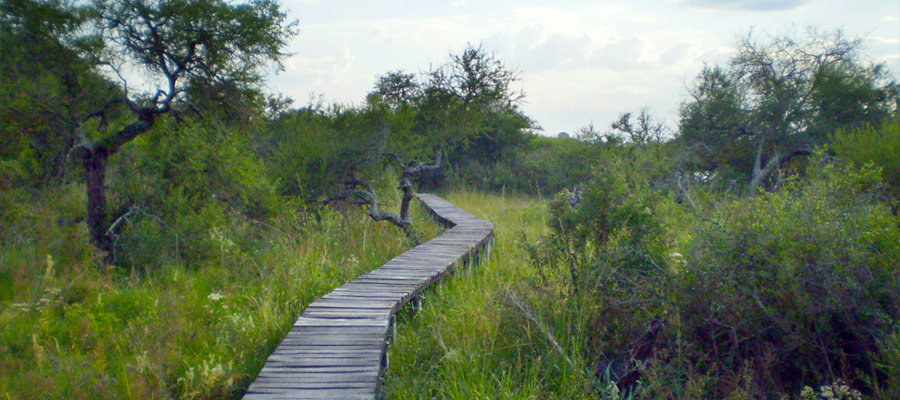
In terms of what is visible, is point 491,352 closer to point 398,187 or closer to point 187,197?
point 398,187

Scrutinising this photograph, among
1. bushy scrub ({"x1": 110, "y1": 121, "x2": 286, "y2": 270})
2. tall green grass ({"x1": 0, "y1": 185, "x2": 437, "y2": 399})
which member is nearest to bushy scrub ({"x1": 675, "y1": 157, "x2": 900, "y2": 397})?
tall green grass ({"x1": 0, "y1": 185, "x2": 437, "y2": 399})

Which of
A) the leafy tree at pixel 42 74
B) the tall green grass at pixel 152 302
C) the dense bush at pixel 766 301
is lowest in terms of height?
the tall green grass at pixel 152 302

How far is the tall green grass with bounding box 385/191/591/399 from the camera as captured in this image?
3884 mm

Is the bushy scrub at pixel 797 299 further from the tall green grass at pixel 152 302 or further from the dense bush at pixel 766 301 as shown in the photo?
the tall green grass at pixel 152 302

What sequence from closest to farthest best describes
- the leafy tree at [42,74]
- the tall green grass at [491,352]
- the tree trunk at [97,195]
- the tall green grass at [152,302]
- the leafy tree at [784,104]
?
the tall green grass at [491,352]
the tall green grass at [152,302]
the leafy tree at [42,74]
the tree trunk at [97,195]
the leafy tree at [784,104]

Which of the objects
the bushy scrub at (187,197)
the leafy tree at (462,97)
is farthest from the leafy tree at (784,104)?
the bushy scrub at (187,197)

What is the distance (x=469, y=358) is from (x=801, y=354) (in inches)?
78.2

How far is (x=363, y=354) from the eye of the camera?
13.2 feet

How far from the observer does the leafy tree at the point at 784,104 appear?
661 inches

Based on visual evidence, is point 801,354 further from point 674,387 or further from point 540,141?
point 540,141

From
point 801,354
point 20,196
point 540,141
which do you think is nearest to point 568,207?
point 801,354

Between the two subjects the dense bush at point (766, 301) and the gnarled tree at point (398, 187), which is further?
the gnarled tree at point (398, 187)

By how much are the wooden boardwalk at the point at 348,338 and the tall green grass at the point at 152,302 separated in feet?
1.46

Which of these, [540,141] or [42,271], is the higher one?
[540,141]
